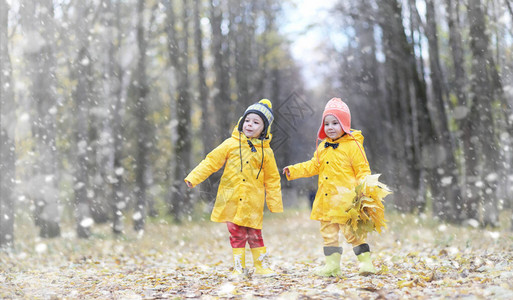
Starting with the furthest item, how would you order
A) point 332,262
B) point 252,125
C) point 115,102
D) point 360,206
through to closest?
point 115,102
point 252,125
point 332,262
point 360,206

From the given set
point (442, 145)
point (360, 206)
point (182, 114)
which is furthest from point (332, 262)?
A: point (182, 114)

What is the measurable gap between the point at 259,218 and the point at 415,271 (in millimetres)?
1909

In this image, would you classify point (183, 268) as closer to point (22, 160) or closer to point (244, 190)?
point (244, 190)

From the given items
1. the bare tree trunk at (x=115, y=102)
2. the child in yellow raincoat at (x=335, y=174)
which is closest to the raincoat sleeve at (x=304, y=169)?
the child in yellow raincoat at (x=335, y=174)

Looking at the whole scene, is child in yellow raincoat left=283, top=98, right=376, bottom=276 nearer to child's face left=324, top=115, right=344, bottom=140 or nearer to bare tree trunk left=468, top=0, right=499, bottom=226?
child's face left=324, top=115, right=344, bottom=140

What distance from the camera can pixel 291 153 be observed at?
56.4 feet

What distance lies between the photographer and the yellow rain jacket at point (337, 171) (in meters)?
5.64

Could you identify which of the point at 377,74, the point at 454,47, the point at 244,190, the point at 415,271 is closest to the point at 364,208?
the point at 415,271

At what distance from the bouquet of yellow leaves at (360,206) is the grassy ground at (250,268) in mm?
581

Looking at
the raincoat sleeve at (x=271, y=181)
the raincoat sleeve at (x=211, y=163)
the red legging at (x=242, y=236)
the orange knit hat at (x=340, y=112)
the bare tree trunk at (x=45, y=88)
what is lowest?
the red legging at (x=242, y=236)

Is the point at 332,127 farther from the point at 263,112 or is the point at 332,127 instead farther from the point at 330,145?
the point at 263,112

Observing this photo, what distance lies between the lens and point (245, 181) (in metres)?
5.75

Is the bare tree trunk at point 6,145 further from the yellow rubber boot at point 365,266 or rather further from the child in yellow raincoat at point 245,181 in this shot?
the yellow rubber boot at point 365,266

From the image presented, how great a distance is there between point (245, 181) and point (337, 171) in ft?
3.50
